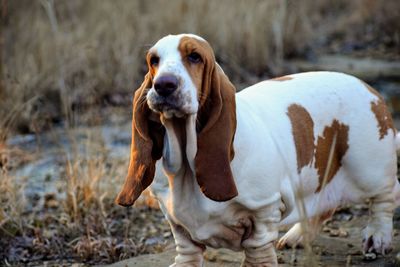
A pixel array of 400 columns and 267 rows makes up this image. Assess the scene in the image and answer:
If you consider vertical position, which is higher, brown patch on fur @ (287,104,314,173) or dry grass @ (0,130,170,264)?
brown patch on fur @ (287,104,314,173)

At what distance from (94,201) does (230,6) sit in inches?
223

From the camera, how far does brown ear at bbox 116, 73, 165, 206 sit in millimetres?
3971

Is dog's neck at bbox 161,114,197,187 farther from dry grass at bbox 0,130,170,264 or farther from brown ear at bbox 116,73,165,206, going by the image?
dry grass at bbox 0,130,170,264

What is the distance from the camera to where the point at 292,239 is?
16.8ft

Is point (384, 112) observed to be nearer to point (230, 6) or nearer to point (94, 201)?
point (94, 201)

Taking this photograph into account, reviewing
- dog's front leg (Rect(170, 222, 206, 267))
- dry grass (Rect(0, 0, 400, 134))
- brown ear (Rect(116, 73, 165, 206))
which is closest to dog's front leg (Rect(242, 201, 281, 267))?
dog's front leg (Rect(170, 222, 206, 267))

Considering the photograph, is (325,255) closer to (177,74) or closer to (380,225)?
(380,225)

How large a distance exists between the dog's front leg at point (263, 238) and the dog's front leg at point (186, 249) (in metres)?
0.28

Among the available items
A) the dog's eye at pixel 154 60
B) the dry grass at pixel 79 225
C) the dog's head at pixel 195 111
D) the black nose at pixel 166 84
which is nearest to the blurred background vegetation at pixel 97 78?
the dry grass at pixel 79 225

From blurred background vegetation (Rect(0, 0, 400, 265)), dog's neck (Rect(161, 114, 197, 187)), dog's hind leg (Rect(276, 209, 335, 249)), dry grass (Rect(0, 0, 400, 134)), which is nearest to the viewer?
dog's neck (Rect(161, 114, 197, 187))

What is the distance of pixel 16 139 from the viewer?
8.42 m

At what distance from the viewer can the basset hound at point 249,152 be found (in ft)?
12.7

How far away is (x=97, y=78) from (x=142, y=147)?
19.8 ft

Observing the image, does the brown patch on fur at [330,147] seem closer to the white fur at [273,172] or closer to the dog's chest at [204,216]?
the white fur at [273,172]
